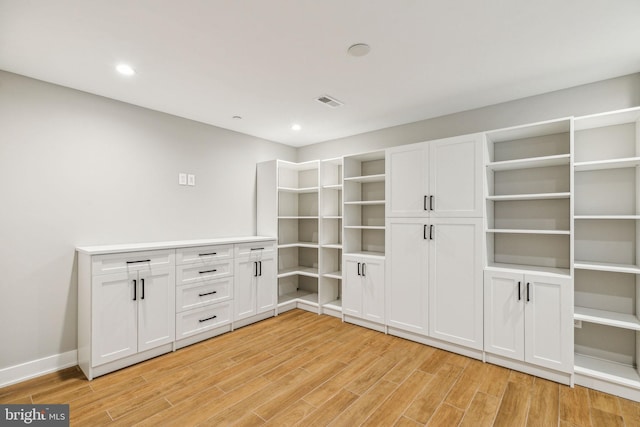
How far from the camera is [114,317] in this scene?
104 inches

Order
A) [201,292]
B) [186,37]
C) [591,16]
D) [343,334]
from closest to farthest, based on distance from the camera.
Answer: [591,16] → [186,37] → [201,292] → [343,334]

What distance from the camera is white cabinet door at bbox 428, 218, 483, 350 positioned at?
2912mm

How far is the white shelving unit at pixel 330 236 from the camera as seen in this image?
168 inches

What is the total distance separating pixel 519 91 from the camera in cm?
292

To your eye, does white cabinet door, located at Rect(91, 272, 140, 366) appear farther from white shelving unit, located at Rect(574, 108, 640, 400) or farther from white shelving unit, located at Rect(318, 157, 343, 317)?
white shelving unit, located at Rect(574, 108, 640, 400)

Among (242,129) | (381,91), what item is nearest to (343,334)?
(381,91)

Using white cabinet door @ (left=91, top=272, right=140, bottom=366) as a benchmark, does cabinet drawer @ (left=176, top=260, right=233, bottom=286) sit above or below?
above

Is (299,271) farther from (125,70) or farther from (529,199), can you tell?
(125,70)

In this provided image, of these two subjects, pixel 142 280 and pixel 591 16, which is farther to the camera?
pixel 142 280

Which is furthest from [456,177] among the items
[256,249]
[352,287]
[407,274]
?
[256,249]

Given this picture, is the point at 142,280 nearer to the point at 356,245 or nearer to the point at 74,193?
the point at 74,193

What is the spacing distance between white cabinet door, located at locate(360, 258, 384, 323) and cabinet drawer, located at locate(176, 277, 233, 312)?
1650 millimetres

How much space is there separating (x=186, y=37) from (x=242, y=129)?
2136mm

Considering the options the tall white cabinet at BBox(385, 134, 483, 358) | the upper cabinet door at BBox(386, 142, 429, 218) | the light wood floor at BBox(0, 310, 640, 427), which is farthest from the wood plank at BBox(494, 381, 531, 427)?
the upper cabinet door at BBox(386, 142, 429, 218)
